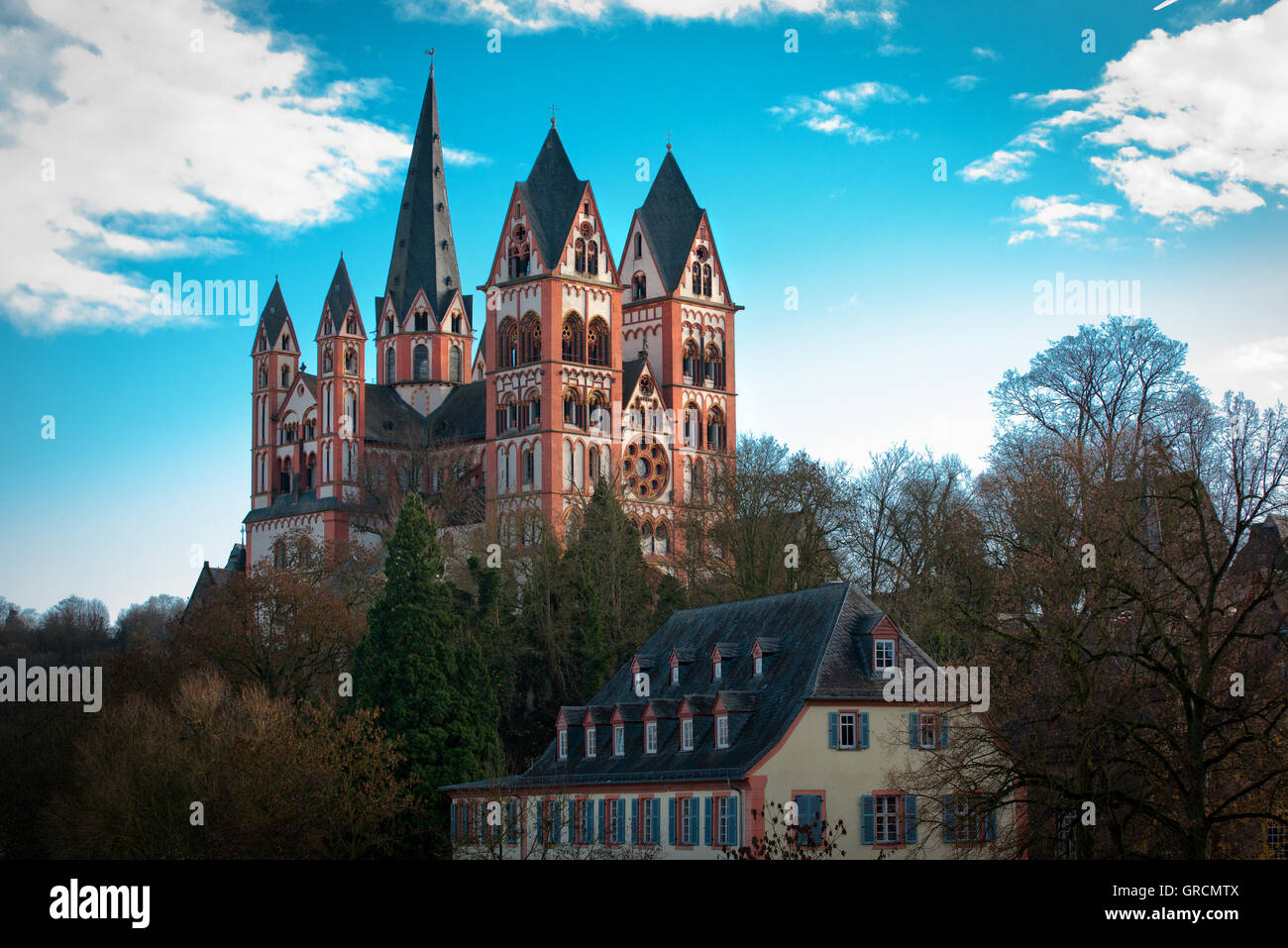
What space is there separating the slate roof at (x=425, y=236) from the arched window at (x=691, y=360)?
2195cm

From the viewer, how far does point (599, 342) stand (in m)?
108

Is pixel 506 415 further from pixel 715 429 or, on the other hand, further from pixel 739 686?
pixel 739 686

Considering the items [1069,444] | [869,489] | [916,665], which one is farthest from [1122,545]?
[869,489]

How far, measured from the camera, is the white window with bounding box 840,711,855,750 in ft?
152

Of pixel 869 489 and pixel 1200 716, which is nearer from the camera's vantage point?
pixel 1200 716

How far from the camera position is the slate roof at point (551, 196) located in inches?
4181

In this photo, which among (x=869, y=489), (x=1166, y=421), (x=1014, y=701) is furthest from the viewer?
(x=869, y=489)

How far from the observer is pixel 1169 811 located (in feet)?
123

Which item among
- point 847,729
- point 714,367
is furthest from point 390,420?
point 847,729

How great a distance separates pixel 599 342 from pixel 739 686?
59963 mm

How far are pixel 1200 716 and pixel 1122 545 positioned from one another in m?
6.45

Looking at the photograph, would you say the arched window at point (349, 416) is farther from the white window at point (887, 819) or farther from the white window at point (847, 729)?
the white window at point (887, 819)
